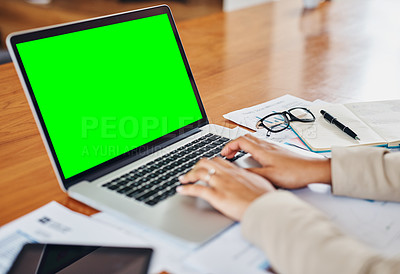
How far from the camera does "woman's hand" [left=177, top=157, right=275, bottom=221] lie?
68 cm

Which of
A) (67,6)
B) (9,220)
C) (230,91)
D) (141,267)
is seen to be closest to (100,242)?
(141,267)

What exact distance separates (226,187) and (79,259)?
1.57 ft

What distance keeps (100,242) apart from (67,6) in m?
4.21

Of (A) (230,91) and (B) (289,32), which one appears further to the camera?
(B) (289,32)

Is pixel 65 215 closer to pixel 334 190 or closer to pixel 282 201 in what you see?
pixel 282 201

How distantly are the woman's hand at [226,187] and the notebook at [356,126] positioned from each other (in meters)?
0.25

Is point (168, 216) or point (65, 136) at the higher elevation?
point (65, 136)

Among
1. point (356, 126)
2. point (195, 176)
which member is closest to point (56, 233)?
point (195, 176)

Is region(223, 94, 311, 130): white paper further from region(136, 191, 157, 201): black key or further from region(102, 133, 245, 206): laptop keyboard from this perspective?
region(136, 191, 157, 201): black key

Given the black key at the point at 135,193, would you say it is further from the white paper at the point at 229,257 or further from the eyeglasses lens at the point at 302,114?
the eyeglasses lens at the point at 302,114

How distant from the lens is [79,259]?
1000mm

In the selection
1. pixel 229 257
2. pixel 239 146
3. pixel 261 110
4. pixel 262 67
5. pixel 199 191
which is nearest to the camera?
pixel 229 257

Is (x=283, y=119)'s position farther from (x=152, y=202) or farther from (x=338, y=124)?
(x=152, y=202)

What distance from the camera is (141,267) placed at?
2.16 feet
